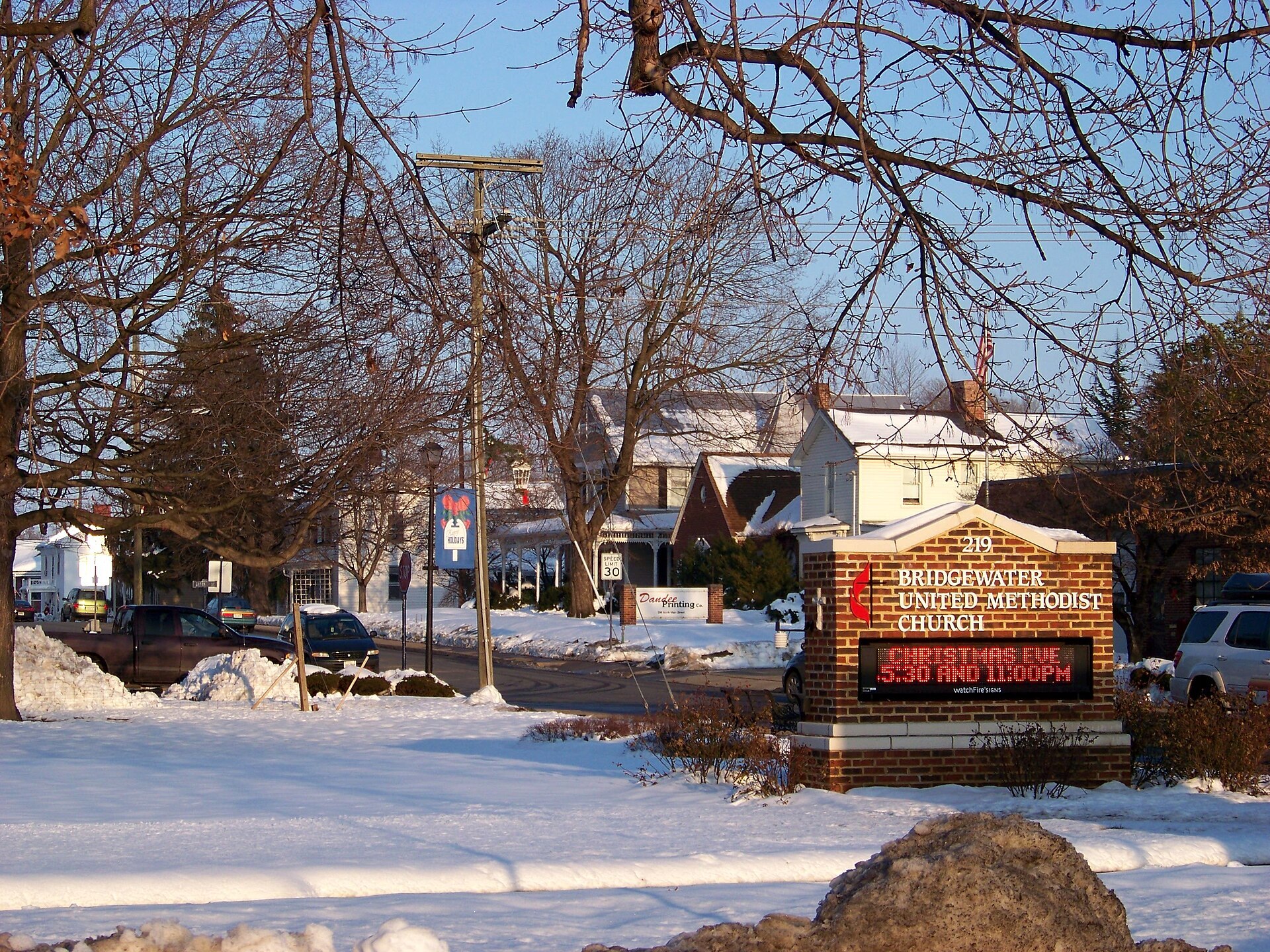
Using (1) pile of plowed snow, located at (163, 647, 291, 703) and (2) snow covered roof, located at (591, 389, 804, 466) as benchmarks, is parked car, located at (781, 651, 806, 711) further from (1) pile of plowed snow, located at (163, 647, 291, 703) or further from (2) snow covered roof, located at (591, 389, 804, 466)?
(1) pile of plowed snow, located at (163, 647, 291, 703)

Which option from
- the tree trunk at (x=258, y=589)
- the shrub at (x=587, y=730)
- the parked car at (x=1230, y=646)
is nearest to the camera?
the shrub at (x=587, y=730)

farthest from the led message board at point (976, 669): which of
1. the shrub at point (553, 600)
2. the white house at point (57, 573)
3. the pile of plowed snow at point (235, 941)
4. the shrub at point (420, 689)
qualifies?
the white house at point (57, 573)

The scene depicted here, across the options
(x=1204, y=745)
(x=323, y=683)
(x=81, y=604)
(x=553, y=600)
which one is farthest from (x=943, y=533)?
(x=81, y=604)

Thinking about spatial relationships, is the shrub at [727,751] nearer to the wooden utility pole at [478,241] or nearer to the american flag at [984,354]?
the wooden utility pole at [478,241]

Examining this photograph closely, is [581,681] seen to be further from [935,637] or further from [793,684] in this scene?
[935,637]

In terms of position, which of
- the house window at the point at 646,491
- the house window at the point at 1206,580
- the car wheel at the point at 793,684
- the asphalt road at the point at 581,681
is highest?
the house window at the point at 646,491

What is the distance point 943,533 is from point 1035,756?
2117 mm

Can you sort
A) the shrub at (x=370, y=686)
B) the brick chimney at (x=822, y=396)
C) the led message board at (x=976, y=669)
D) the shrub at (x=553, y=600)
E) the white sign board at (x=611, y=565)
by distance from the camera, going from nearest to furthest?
the brick chimney at (x=822, y=396) < the led message board at (x=976, y=669) < the shrub at (x=370, y=686) < the white sign board at (x=611, y=565) < the shrub at (x=553, y=600)

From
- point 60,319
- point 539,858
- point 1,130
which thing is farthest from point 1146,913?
point 60,319

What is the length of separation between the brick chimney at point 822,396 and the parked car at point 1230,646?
1315 centimetres

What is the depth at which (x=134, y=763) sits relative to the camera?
14.2 m

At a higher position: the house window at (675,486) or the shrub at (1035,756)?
the house window at (675,486)

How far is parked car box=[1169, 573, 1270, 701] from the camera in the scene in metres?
19.5

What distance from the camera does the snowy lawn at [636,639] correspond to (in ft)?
118
